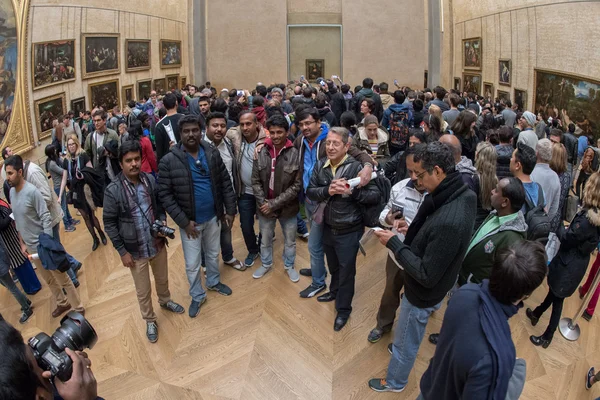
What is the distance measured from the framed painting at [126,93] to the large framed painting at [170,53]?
9.41ft

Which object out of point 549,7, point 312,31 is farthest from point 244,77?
point 549,7

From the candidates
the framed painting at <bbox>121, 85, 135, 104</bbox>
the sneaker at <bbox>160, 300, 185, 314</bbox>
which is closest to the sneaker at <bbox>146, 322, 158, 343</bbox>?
the sneaker at <bbox>160, 300, 185, 314</bbox>

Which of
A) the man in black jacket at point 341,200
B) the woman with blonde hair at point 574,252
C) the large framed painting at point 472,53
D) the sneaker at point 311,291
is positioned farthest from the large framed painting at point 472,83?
the man in black jacket at point 341,200

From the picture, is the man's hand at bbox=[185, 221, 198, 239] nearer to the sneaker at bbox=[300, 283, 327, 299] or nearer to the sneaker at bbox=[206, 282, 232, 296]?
the sneaker at bbox=[206, 282, 232, 296]

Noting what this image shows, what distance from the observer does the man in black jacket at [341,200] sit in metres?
3.88

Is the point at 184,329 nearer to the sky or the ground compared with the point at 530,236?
nearer to the ground

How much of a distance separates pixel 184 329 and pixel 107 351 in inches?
30.0

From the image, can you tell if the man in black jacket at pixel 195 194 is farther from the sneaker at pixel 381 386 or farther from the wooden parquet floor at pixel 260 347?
the sneaker at pixel 381 386

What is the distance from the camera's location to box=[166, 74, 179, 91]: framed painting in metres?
16.2

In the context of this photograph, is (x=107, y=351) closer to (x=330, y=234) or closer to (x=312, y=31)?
(x=330, y=234)

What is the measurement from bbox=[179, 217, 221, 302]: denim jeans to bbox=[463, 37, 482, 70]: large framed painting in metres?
12.1

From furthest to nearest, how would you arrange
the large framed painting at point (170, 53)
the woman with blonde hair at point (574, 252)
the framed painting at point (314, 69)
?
1. the framed painting at point (314, 69)
2. the large framed painting at point (170, 53)
3. the woman with blonde hair at point (574, 252)

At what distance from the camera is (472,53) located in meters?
14.1

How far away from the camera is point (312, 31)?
19297mm
